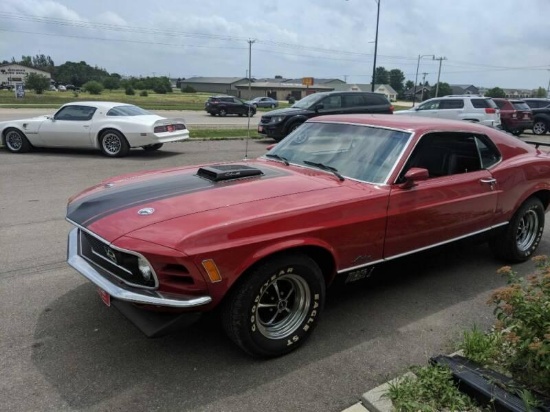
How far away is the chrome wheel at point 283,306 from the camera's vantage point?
3.15 meters

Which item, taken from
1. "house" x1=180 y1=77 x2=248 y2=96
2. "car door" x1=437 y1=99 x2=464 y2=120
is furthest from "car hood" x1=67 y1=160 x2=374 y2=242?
"house" x1=180 y1=77 x2=248 y2=96

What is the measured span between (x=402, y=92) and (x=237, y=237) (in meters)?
149

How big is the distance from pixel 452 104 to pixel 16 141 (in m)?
15.6

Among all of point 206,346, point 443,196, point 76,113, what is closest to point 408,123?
point 443,196

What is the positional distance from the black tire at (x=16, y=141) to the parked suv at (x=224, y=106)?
906 inches

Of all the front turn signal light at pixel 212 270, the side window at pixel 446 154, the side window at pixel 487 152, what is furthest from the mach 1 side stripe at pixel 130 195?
the side window at pixel 487 152

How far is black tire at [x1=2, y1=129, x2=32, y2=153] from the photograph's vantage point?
12242mm

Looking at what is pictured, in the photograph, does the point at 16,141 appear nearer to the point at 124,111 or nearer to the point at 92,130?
the point at 92,130

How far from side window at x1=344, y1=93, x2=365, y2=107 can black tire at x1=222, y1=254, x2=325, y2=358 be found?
1385cm

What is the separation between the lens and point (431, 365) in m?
2.85

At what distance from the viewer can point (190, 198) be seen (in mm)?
3262

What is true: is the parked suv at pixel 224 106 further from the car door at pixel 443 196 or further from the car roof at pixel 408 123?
the car door at pixel 443 196

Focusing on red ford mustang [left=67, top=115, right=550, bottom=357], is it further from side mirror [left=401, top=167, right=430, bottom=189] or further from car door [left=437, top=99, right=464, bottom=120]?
car door [left=437, top=99, right=464, bottom=120]

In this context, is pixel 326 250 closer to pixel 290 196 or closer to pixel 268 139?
pixel 290 196
